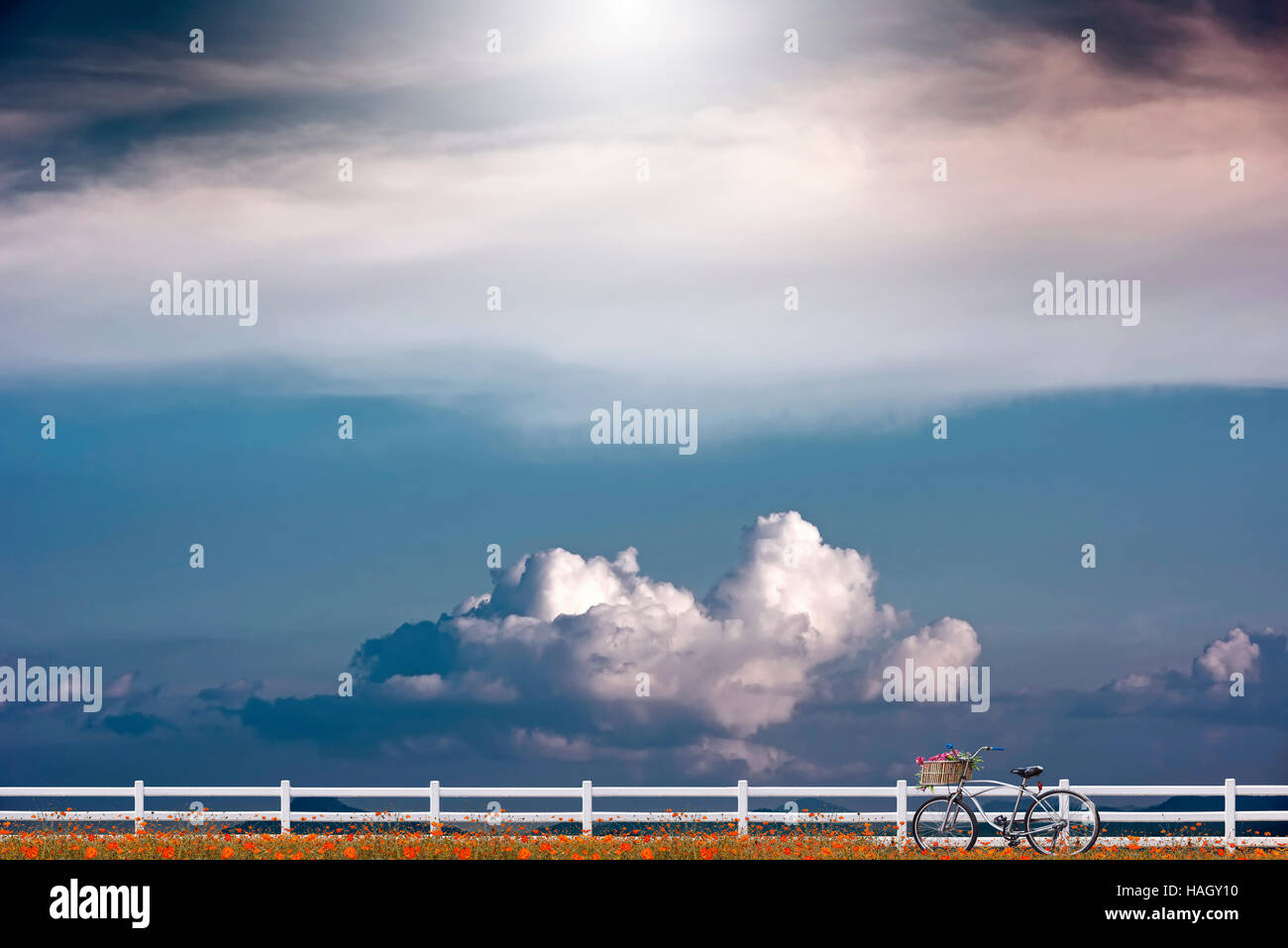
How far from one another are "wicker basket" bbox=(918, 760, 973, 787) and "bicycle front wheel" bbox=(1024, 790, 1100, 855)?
0.90 meters

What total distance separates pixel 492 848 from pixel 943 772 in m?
5.16

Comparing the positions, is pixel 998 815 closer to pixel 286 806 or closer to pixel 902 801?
pixel 902 801

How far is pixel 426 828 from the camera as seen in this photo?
682 inches

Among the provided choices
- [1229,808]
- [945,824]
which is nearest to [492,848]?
[945,824]

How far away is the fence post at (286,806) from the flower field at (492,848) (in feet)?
7.62

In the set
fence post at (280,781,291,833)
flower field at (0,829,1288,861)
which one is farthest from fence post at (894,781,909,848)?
fence post at (280,781,291,833)

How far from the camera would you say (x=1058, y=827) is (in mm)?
14508

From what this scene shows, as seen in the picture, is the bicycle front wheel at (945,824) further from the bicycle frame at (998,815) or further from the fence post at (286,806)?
the fence post at (286,806)

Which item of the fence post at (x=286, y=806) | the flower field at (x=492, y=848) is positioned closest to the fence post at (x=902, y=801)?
the flower field at (x=492, y=848)

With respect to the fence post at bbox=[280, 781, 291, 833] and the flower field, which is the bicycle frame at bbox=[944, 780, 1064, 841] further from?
the fence post at bbox=[280, 781, 291, 833]

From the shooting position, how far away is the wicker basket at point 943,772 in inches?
568

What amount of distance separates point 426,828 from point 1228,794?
36.3ft

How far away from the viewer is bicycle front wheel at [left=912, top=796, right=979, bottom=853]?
1465 centimetres
